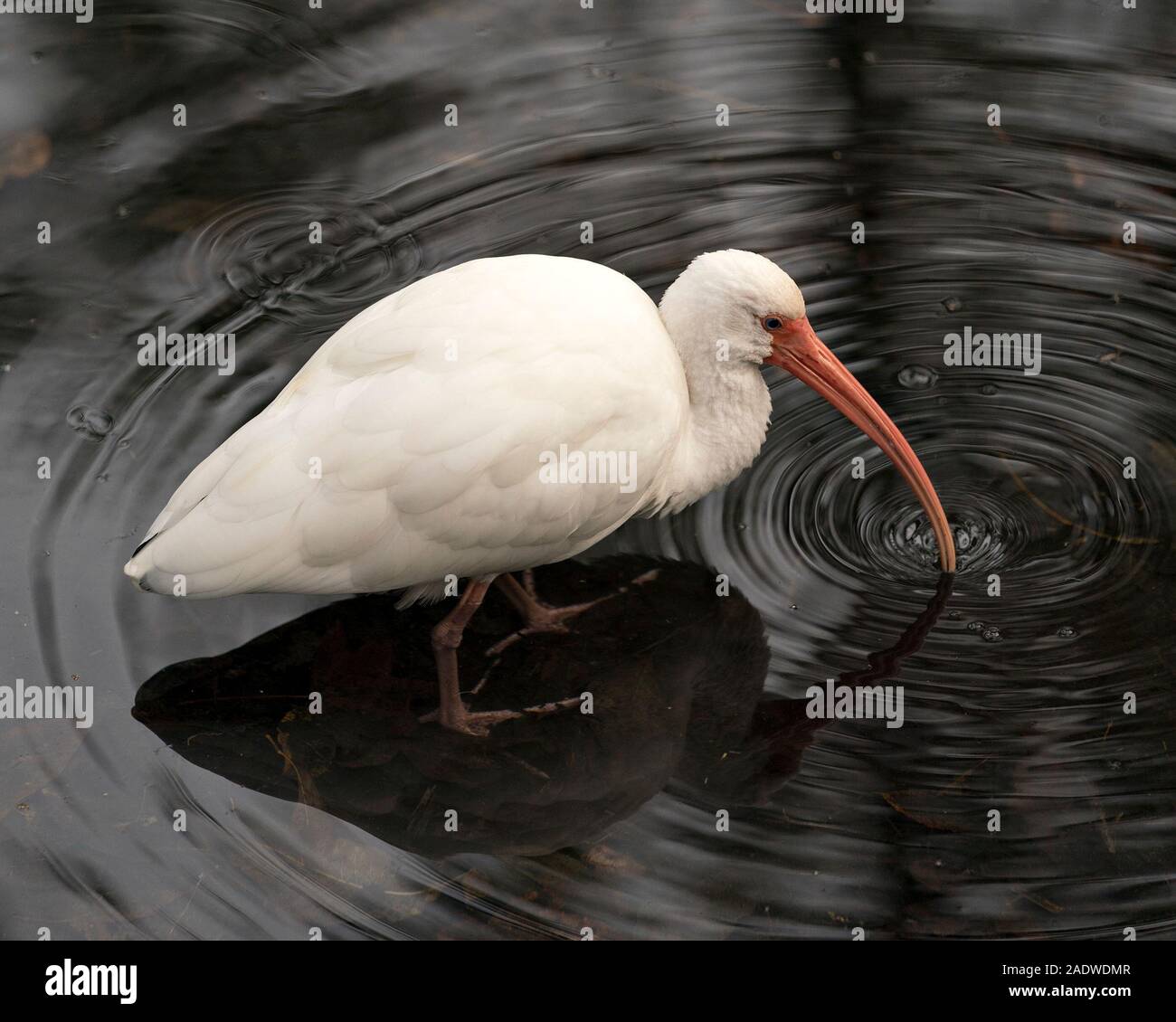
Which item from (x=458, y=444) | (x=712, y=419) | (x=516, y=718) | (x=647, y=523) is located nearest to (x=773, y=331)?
(x=712, y=419)

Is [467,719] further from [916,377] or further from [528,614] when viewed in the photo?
[916,377]

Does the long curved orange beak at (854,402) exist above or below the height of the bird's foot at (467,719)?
above

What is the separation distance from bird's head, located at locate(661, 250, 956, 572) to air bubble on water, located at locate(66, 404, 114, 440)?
2378 mm

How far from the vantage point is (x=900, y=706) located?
4.94 meters

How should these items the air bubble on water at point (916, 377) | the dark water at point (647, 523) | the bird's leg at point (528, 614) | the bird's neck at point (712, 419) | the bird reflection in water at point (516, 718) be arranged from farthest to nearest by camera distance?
the air bubble on water at point (916, 377)
the bird's leg at point (528, 614)
the bird's neck at point (712, 419)
the bird reflection in water at point (516, 718)
the dark water at point (647, 523)

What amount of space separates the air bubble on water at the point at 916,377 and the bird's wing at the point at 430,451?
157cm

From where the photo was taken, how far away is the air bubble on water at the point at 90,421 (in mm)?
5898

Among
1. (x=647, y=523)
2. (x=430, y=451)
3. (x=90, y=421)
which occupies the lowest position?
(x=647, y=523)

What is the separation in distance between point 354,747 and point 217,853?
588mm

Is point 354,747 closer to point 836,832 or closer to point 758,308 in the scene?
point 836,832

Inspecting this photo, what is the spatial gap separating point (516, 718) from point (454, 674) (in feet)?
0.89

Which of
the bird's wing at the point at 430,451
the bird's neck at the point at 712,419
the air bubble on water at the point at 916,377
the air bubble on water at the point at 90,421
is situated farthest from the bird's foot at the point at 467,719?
the air bubble on water at the point at 916,377

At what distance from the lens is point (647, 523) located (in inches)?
222

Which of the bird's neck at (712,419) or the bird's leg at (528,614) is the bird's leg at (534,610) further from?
the bird's neck at (712,419)
